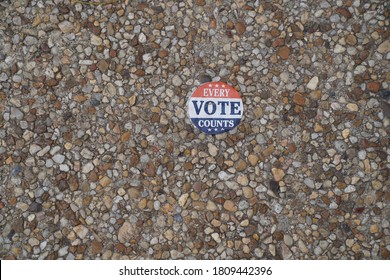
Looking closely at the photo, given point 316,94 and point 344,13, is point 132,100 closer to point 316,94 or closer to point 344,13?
point 316,94

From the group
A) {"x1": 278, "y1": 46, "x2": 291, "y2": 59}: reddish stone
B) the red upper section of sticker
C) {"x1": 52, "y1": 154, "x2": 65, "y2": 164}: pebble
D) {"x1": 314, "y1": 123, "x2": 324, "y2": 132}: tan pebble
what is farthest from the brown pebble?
{"x1": 52, "y1": 154, "x2": 65, "y2": 164}: pebble

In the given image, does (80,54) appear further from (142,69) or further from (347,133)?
(347,133)

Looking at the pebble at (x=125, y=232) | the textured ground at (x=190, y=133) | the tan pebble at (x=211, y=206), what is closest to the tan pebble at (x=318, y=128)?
the textured ground at (x=190, y=133)

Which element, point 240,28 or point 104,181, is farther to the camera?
point 240,28

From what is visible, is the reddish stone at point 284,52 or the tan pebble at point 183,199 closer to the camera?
the tan pebble at point 183,199

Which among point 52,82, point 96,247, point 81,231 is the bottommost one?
point 96,247

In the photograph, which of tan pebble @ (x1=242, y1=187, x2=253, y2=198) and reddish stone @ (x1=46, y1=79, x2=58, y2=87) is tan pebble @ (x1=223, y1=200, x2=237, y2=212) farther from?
reddish stone @ (x1=46, y1=79, x2=58, y2=87)

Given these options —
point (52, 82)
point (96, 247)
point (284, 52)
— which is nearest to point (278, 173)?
point (284, 52)

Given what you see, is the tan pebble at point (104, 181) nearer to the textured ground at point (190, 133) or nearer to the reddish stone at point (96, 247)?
the textured ground at point (190, 133)
